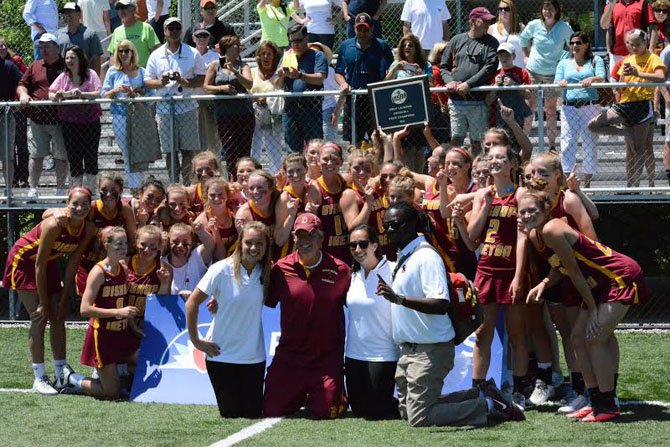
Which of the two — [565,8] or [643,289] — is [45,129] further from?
[565,8]

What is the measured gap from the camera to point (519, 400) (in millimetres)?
9547

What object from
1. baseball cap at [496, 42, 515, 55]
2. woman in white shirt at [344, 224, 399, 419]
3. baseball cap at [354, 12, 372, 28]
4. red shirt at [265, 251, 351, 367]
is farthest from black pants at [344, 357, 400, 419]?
baseball cap at [354, 12, 372, 28]

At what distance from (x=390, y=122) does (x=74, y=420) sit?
4.32 meters

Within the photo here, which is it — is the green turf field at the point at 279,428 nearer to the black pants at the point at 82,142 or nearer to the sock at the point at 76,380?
the sock at the point at 76,380

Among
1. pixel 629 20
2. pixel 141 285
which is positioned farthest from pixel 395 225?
pixel 629 20

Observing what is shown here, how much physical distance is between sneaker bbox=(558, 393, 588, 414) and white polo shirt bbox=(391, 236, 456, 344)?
1.09 metres

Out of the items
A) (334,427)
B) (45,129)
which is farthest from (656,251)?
(334,427)

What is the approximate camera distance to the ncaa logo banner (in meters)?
10.1

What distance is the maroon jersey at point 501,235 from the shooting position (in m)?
9.43

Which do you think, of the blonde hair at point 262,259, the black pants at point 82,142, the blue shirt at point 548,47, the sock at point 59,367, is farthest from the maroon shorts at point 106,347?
the blue shirt at point 548,47

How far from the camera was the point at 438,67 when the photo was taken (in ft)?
44.3

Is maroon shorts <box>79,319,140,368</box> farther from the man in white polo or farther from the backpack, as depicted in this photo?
the backpack

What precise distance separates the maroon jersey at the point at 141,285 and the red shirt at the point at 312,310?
140 centimetres

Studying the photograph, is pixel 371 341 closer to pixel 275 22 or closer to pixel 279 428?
pixel 279 428
